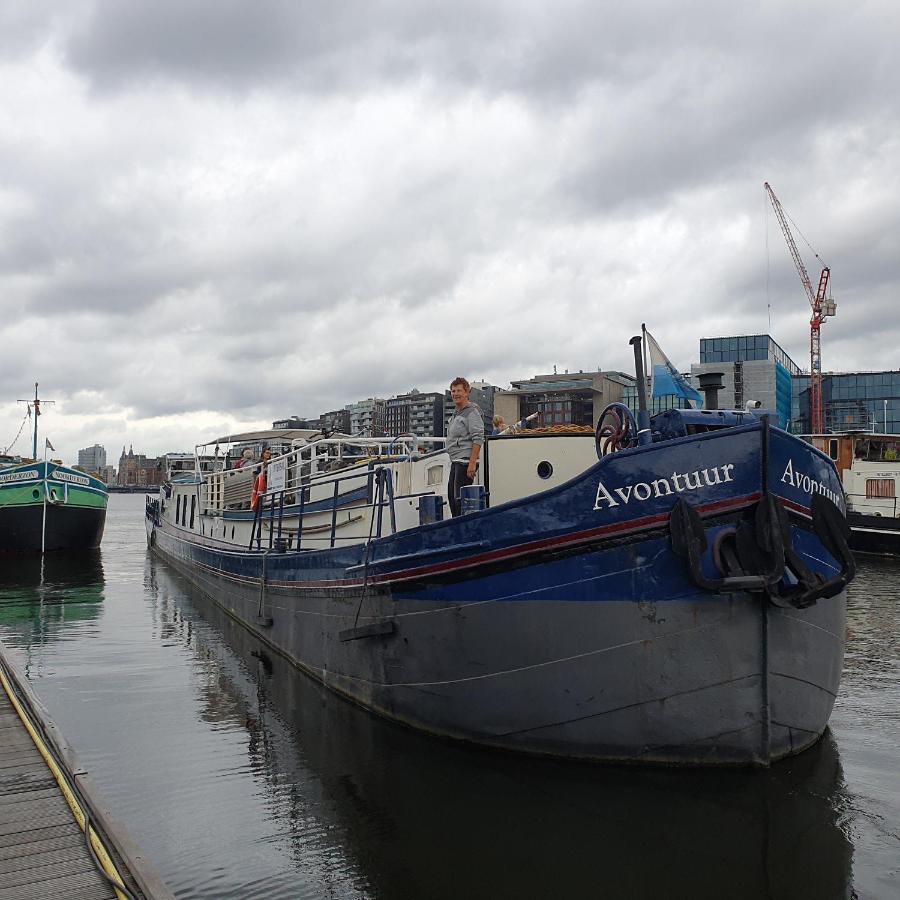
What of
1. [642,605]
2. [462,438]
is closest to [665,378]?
[462,438]

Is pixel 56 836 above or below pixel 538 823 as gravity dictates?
above

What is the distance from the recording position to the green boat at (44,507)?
3228 cm

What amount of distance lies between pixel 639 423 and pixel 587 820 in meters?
4.16

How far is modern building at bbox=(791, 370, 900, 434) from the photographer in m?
92.9

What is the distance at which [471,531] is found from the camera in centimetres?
759

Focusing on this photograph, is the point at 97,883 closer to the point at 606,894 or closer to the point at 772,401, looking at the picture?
the point at 606,894

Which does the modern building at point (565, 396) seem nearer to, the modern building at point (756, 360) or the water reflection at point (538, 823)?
the modern building at point (756, 360)

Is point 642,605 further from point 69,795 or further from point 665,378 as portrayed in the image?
point 69,795

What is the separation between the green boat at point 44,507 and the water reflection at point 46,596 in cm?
82

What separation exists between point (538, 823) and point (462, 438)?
4119mm

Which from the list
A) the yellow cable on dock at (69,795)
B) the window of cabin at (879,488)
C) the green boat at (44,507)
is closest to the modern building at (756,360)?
the window of cabin at (879,488)

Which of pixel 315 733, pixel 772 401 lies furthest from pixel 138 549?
pixel 772 401

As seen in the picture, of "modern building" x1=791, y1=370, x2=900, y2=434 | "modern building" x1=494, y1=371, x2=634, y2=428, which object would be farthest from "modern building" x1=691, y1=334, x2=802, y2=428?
"modern building" x1=494, y1=371, x2=634, y2=428

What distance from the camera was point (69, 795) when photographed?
5.76 meters
